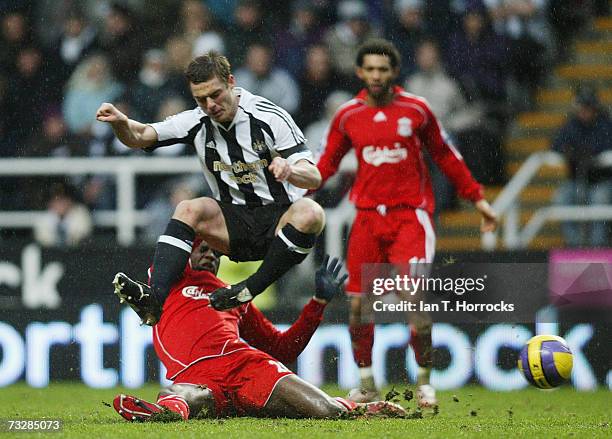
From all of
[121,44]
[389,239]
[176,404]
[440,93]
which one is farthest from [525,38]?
[176,404]

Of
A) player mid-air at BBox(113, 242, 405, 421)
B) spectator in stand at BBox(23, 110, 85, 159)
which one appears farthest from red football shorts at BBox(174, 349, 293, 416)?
spectator in stand at BBox(23, 110, 85, 159)

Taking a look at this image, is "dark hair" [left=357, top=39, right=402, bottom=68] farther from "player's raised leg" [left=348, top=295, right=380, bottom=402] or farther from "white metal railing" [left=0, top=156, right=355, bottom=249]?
"white metal railing" [left=0, top=156, right=355, bottom=249]

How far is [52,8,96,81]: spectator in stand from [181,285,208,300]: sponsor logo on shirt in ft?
19.9

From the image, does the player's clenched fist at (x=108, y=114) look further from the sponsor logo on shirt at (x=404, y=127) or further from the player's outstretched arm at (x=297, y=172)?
the sponsor logo on shirt at (x=404, y=127)

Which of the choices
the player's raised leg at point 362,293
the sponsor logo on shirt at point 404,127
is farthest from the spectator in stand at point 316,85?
the sponsor logo on shirt at point 404,127

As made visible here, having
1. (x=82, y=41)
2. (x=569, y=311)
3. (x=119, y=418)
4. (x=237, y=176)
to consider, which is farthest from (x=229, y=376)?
(x=82, y=41)

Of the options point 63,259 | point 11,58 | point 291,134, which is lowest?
point 63,259

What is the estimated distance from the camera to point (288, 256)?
23.5ft

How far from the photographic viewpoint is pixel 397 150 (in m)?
8.47

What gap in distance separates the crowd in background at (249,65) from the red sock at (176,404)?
4.91 meters

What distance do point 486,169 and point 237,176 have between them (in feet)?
17.3

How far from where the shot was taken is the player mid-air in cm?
670

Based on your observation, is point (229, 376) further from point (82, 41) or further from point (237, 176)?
point (82, 41)

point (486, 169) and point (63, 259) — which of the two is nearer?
point (63, 259)
